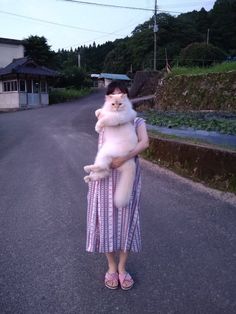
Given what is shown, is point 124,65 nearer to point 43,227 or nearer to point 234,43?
point 234,43

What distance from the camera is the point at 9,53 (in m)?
39.1

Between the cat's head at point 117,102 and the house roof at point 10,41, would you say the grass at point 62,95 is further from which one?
the cat's head at point 117,102

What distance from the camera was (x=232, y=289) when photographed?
3.33 m

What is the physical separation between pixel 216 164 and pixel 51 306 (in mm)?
4363

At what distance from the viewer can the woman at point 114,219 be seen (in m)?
3.26

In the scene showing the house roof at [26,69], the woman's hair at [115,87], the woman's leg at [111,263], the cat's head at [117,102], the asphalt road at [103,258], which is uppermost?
the house roof at [26,69]

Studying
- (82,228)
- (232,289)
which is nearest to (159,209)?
(82,228)

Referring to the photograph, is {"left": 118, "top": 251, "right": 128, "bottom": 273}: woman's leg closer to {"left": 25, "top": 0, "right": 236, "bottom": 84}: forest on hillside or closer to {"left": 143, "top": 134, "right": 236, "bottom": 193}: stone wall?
{"left": 143, "top": 134, "right": 236, "bottom": 193}: stone wall

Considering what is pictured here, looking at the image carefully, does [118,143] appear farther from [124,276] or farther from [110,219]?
[124,276]

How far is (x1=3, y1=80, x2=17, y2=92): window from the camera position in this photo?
1300 inches

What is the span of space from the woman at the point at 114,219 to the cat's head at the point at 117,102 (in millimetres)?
56

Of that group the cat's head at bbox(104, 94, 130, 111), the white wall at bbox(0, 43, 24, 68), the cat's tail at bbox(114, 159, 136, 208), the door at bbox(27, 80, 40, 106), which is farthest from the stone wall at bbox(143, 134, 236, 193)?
the white wall at bbox(0, 43, 24, 68)

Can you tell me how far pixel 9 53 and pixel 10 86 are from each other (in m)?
7.11

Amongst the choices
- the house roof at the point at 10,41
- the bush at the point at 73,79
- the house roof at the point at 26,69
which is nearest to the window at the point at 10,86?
the house roof at the point at 26,69
